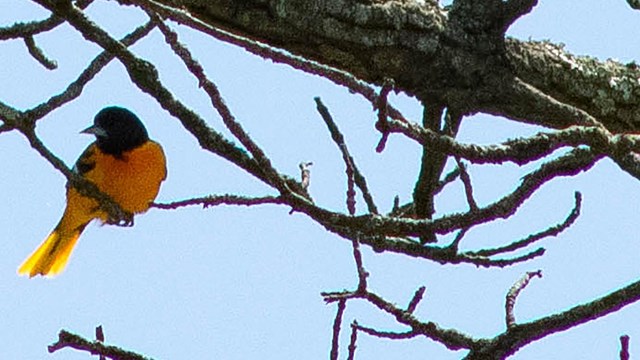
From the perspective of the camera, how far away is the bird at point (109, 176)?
6180mm

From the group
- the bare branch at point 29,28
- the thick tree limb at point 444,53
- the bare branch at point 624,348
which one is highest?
the bare branch at point 29,28

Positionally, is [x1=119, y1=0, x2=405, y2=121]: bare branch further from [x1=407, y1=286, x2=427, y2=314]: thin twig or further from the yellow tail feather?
the yellow tail feather

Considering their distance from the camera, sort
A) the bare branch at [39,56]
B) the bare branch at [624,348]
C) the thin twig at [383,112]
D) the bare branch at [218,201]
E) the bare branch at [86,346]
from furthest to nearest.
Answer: the bare branch at [39,56] < the bare branch at [218,201] < the bare branch at [86,346] < the bare branch at [624,348] < the thin twig at [383,112]

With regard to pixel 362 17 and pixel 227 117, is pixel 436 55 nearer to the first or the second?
pixel 362 17

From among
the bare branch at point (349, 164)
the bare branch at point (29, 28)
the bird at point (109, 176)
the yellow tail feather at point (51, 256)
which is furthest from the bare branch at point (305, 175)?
the yellow tail feather at point (51, 256)

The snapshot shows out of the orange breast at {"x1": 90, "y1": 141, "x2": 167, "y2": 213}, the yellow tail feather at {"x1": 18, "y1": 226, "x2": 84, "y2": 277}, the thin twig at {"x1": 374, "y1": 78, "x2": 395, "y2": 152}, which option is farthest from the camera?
the yellow tail feather at {"x1": 18, "y1": 226, "x2": 84, "y2": 277}

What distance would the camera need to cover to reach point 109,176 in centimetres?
617

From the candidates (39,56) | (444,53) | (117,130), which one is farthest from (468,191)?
(117,130)

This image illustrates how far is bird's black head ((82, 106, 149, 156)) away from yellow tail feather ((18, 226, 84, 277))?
86 centimetres

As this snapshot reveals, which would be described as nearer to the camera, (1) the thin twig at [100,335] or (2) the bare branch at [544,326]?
(1) the thin twig at [100,335]

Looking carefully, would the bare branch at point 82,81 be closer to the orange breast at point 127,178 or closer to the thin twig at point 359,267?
the thin twig at point 359,267

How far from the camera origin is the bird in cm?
618

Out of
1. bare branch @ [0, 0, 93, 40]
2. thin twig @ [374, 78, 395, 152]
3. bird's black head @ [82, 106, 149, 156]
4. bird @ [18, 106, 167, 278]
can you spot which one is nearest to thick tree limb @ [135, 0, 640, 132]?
bare branch @ [0, 0, 93, 40]

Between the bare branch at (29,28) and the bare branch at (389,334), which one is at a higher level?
the bare branch at (29,28)
